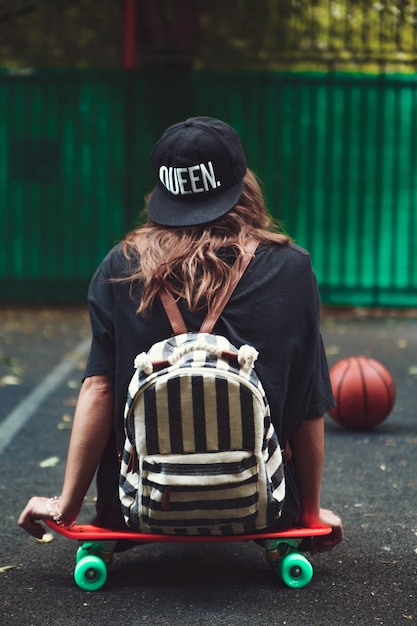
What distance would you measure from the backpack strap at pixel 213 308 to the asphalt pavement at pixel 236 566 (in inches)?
36.9

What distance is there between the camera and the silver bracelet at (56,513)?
348 centimetres

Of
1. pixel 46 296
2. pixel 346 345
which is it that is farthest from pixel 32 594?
pixel 46 296

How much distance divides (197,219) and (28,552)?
1.53 meters

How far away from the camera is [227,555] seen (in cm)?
392

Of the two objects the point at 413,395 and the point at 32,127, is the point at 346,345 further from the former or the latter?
the point at 32,127

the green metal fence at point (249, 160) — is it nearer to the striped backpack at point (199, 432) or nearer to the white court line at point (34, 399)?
the white court line at point (34, 399)

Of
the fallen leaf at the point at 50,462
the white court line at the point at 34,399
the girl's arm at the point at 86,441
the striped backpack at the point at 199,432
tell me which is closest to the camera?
the striped backpack at the point at 199,432

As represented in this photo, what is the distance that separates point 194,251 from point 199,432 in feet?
2.04

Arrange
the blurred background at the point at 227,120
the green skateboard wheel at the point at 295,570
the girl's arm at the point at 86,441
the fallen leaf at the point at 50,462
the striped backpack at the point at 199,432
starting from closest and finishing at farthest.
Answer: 1. the striped backpack at the point at 199,432
2. the girl's arm at the point at 86,441
3. the green skateboard wheel at the point at 295,570
4. the fallen leaf at the point at 50,462
5. the blurred background at the point at 227,120

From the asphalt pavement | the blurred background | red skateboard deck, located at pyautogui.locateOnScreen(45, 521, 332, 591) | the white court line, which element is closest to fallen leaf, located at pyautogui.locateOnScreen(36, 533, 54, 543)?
the asphalt pavement

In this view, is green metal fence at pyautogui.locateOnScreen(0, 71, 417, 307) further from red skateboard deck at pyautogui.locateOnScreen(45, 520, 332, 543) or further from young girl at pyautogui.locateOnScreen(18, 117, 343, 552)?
red skateboard deck at pyautogui.locateOnScreen(45, 520, 332, 543)

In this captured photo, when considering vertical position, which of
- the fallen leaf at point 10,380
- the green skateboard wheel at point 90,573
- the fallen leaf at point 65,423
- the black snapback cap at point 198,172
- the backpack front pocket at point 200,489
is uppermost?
the black snapback cap at point 198,172

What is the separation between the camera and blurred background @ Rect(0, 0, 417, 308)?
1088cm

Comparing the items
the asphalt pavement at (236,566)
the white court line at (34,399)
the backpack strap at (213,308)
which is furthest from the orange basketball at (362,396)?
the backpack strap at (213,308)
